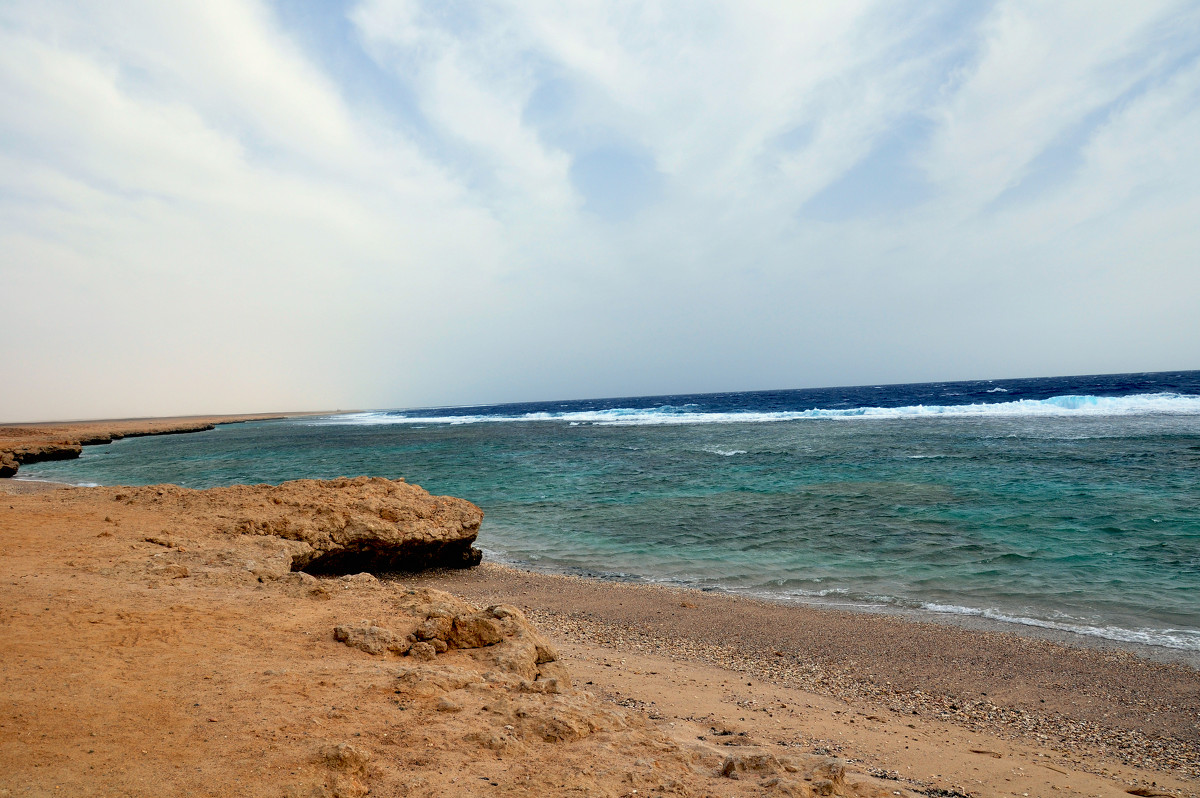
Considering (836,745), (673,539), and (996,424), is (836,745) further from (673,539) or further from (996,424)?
(996,424)

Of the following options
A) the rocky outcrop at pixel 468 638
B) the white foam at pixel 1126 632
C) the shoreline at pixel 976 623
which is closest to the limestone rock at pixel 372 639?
the rocky outcrop at pixel 468 638

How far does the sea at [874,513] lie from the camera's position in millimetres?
7539

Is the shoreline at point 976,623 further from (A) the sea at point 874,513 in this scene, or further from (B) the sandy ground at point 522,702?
(B) the sandy ground at point 522,702

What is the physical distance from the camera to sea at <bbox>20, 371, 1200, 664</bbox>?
7.54 metres

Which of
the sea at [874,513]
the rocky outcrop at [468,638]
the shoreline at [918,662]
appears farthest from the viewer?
the sea at [874,513]

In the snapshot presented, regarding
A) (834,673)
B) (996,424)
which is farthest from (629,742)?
(996,424)

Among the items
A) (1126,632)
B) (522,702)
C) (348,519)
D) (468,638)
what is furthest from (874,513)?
(522,702)

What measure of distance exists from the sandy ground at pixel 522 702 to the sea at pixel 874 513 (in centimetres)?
169

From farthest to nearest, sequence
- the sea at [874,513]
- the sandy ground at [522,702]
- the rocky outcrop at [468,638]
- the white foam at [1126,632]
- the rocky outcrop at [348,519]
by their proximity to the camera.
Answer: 1. the rocky outcrop at [348,519]
2. the sea at [874,513]
3. the white foam at [1126,632]
4. the rocky outcrop at [468,638]
5. the sandy ground at [522,702]

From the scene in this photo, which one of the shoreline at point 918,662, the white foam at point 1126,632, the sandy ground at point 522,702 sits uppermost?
the sandy ground at point 522,702

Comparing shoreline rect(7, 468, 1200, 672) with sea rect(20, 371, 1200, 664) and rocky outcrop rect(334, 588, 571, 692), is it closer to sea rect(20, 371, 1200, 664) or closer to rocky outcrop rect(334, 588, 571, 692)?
sea rect(20, 371, 1200, 664)

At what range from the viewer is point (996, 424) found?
30656 mm

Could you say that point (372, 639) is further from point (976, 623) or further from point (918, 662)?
point (976, 623)

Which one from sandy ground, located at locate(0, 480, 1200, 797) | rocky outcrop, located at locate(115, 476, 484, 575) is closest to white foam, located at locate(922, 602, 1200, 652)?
sandy ground, located at locate(0, 480, 1200, 797)
